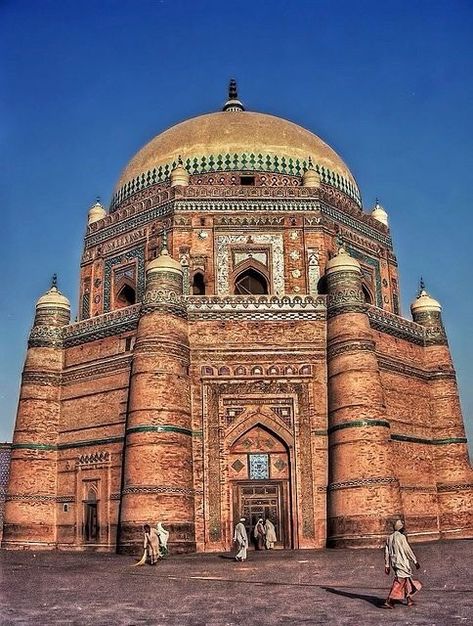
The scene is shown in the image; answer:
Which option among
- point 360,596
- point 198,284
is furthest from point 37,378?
point 360,596

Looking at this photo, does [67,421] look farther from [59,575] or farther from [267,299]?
[59,575]

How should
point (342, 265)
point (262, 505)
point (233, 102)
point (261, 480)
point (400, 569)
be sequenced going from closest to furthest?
point (400, 569) → point (262, 505) → point (261, 480) → point (342, 265) → point (233, 102)

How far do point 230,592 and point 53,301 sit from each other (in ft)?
35.8

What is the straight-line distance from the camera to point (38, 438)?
16.1 meters

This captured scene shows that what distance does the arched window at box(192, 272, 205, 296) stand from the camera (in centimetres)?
1750

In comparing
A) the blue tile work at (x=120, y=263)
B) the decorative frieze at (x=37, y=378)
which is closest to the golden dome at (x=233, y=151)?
the blue tile work at (x=120, y=263)

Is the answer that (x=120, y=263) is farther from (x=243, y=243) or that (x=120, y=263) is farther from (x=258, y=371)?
(x=258, y=371)

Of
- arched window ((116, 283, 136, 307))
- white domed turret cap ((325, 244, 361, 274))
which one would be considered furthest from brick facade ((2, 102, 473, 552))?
arched window ((116, 283, 136, 307))

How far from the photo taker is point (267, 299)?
15812mm

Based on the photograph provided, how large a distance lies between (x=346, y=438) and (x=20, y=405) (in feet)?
23.6

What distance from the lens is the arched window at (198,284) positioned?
57.4ft

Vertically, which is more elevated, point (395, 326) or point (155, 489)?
point (395, 326)

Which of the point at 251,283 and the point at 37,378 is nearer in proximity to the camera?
the point at 37,378

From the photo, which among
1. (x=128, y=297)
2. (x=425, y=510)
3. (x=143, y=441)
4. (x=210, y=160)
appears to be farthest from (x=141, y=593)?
(x=210, y=160)
